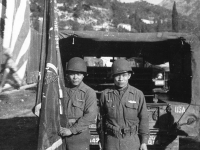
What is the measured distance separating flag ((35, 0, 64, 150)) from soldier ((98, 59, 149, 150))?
64 centimetres

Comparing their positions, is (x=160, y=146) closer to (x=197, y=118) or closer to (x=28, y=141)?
(x=197, y=118)

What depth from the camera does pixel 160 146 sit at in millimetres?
4809

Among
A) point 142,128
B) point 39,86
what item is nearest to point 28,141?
point 39,86

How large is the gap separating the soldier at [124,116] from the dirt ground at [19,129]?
0.94 metres

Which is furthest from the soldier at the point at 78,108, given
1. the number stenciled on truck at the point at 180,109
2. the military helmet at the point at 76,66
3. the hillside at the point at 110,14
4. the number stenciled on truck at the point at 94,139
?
the hillside at the point at 110,14

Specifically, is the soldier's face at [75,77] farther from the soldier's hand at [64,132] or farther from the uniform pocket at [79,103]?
the soldier's hand at [64,132]

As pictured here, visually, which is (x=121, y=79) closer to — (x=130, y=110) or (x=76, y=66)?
(x=130, y=110)

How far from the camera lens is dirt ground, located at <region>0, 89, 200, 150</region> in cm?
625

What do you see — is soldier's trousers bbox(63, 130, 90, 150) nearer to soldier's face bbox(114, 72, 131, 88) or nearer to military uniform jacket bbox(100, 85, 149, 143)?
military uniform jacket bbox(100, 85, 149, 143)

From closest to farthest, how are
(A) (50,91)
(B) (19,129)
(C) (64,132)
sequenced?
(A) (50,91), (C) (64,132), (B) (19,129)

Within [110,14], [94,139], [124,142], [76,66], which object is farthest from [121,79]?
[110,14]

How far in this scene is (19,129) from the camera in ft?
25.9

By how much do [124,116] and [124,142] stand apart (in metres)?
0.28

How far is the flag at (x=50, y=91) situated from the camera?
8.76 ft
